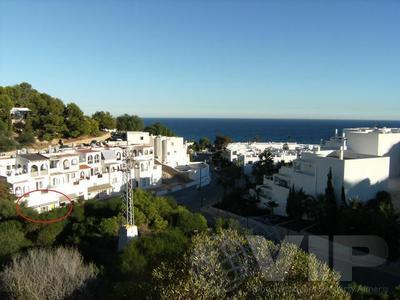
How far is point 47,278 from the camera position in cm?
1324

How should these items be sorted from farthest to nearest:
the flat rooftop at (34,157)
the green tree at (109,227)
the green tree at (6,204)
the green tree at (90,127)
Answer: the green tree at (90,127), the flat rooftop at (34,157), the green tree at (6,204), the green tree at (109,227)

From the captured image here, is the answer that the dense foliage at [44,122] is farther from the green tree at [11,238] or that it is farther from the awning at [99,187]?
the green tree at [11,238]

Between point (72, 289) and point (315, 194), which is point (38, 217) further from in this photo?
point (315, 194)

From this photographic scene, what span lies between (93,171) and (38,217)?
39.3ft

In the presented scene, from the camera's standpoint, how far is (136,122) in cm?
6925

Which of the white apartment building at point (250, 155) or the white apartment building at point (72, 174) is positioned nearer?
the white apartment building at point (72, 174)

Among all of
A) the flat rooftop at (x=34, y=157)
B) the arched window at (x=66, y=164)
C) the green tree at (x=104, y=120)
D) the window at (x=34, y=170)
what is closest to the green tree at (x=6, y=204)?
the window at (x=34, y=170)

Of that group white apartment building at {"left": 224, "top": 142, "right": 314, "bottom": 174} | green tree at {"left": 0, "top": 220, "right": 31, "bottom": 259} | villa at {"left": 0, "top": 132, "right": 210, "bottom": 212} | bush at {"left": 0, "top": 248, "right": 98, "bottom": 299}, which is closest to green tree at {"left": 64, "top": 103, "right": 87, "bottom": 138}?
villa at {"left": 0, "top": 132, "right": 210, "bottom": 212}

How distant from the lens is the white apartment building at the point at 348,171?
1010 inches

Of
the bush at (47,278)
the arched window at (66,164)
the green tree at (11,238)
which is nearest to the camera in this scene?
the bush at (47,278)

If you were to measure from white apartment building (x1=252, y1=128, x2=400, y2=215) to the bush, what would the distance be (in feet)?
56.6

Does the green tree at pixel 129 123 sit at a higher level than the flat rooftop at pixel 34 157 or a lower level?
higher

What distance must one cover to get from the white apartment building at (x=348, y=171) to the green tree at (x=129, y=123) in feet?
133

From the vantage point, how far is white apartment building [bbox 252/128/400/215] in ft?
84.1
